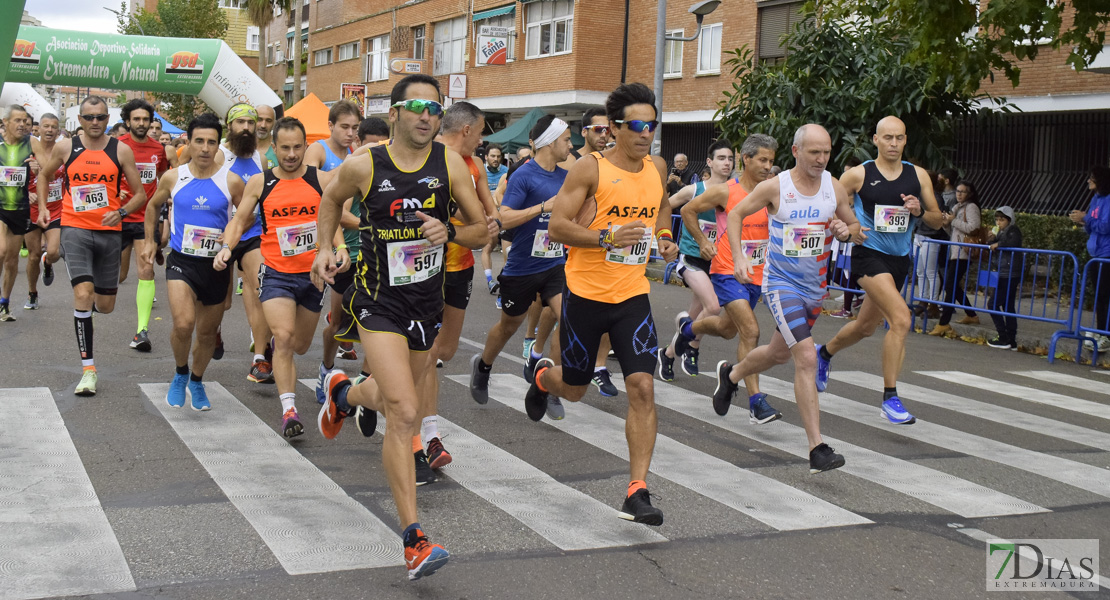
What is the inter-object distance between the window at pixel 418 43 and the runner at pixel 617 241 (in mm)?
39634

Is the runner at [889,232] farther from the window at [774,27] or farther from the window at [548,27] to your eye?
the window at [548,27]

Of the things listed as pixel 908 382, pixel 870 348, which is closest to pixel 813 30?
pixel 870 348

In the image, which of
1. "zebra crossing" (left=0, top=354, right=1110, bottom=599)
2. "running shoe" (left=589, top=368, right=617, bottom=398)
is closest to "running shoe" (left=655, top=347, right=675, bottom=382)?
"zebra crossing" (left=0, top=354, right=1110, bottom=599)

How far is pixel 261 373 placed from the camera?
8.40m

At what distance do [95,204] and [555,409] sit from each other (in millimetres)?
3952

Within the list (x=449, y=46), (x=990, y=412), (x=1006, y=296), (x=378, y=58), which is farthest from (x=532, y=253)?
(x=378, y=58)

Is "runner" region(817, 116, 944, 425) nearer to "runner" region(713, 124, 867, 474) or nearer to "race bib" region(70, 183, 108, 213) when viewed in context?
"runner" region(713, 124, 867, 474)

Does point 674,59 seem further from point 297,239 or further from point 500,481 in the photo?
point 500,481

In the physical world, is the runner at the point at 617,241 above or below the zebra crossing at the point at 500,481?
above

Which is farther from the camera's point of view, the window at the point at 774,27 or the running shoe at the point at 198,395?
the window at the point at 774,27

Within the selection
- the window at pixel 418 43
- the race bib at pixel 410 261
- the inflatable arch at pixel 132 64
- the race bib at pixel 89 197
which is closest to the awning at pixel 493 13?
the window at pixel 418 43

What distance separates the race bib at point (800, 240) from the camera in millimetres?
6820

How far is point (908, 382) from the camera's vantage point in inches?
388

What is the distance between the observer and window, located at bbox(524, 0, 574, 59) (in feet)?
112
